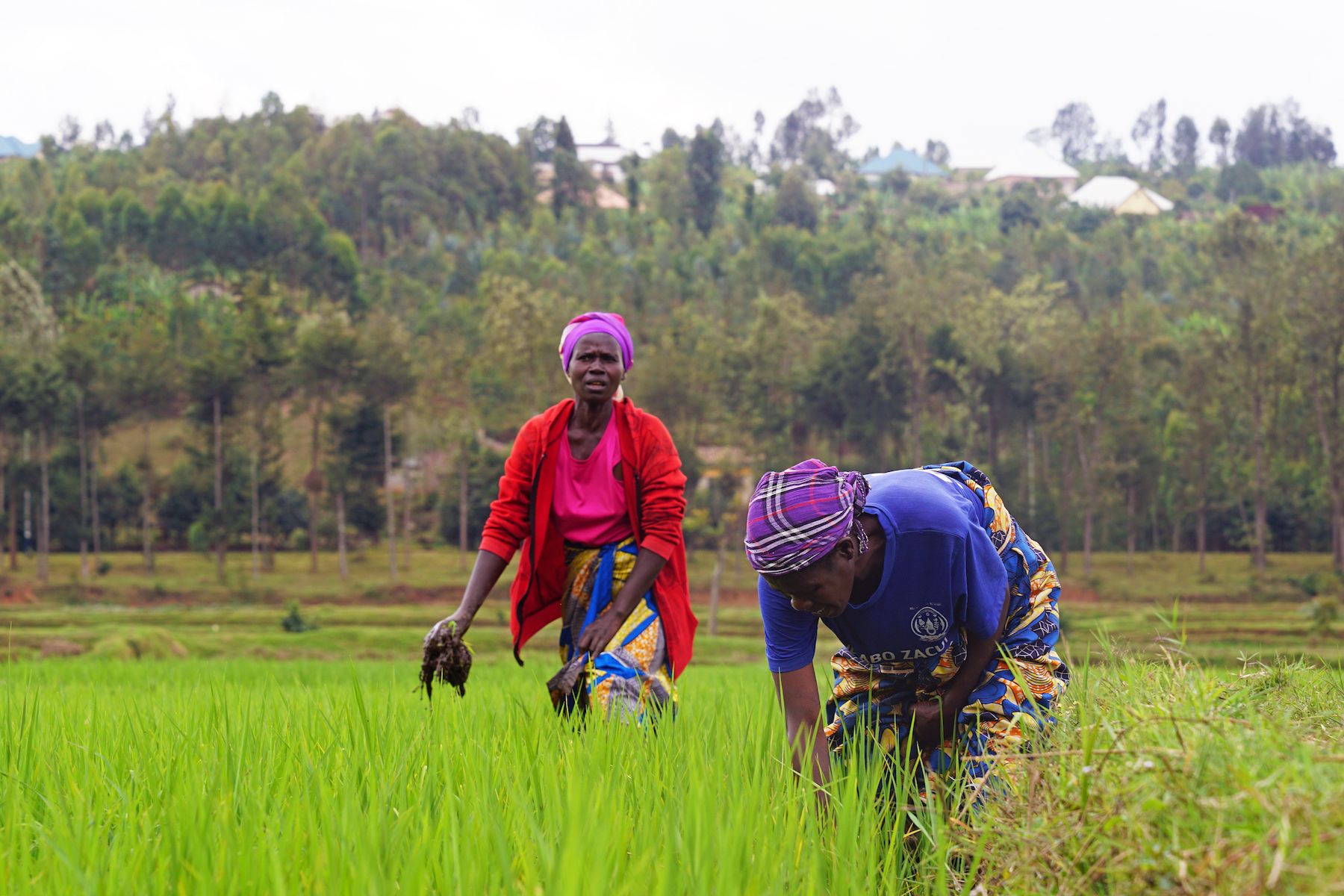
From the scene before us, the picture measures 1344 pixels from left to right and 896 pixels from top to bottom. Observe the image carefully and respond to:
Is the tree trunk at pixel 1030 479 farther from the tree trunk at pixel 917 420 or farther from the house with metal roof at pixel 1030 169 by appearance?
the house with metal roof at pixel 1030 169

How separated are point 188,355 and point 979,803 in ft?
163

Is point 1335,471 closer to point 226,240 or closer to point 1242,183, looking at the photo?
point 226,240

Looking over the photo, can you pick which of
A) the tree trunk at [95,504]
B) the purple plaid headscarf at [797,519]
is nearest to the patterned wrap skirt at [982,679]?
the purple plaid headscarf at [797,519]

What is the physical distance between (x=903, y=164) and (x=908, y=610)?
457ft

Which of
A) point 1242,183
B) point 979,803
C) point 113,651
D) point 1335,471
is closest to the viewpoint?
point 979,803

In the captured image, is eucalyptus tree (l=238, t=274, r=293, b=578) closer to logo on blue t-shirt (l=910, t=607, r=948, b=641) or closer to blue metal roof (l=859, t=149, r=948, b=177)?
logo on blue t-shirt (l=910, t=607, r=948, b=641)

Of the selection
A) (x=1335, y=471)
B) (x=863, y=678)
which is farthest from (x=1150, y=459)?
(x=863, y=678)

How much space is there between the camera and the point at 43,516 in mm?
31578

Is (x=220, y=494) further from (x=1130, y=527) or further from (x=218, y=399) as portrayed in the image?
(x=1130, y=527)

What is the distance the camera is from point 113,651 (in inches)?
492

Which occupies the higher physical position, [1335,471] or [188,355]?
[188,355]

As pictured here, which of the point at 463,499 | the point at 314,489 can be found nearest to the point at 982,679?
the point at 463,499

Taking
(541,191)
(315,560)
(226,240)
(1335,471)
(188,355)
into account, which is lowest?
(315,560)

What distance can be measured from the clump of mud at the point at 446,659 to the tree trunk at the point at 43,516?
32616mm
